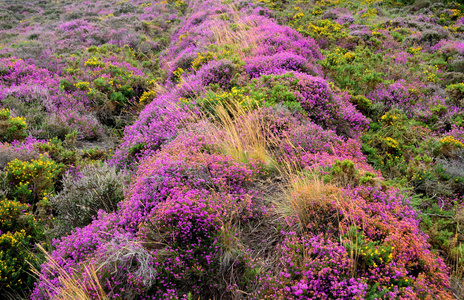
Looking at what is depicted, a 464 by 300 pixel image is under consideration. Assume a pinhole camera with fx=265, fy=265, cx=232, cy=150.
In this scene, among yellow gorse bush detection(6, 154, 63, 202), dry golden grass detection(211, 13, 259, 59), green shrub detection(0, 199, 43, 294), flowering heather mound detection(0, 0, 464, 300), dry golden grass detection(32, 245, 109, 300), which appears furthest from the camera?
dry golden grass detection(211, 13, 259, 59)

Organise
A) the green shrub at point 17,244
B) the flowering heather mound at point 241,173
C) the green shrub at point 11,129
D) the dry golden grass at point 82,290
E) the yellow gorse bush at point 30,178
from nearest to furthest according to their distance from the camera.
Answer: the dry golden grass at point 82,290 → the flowering heather mound at point 241,173 → the green shrub at point 17,244 → the yellow gorse bush at point 30,178 → the green shrub at point 11,129

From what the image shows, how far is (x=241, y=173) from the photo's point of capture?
3.96 metres

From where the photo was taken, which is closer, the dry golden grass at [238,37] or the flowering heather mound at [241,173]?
the flowering heather mound at [241,173]

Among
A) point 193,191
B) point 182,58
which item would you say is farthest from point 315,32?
point 193,191

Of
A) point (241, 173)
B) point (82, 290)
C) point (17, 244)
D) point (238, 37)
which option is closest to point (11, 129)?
point (17, 244)

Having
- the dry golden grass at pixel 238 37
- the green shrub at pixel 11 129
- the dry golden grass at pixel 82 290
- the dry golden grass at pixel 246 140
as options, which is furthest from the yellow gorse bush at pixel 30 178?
the dry golden grass at pixel 238 37

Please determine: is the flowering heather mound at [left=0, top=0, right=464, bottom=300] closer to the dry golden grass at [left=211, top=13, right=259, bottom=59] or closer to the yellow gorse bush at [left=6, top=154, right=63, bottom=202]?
the yellow gorse bush at [left=6, top=154, right=63, bottom=202]

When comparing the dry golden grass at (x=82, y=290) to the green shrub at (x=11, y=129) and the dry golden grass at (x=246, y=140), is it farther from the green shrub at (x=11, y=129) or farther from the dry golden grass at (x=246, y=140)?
the green shrub at (x=11, y=129)

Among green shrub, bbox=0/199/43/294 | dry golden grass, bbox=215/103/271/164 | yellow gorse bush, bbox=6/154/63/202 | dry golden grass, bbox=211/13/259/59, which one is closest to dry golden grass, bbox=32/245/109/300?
green shrub, bbox=0/199/43/294

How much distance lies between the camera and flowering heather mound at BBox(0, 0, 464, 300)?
9.59 ft

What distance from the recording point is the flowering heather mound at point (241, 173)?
9.59ft

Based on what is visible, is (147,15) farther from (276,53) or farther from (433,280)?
(433,280)

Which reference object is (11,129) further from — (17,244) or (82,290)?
(82,290)

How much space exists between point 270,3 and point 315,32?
6576mm
